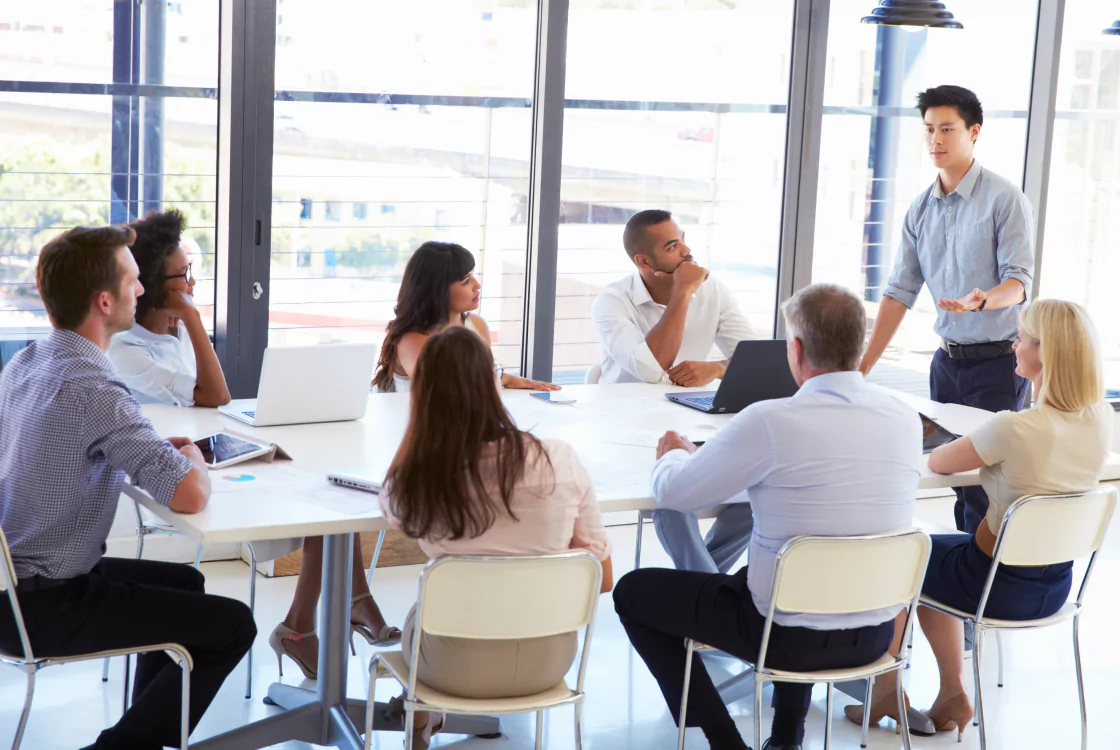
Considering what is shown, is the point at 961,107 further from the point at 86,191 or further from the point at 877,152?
the point at 86,191

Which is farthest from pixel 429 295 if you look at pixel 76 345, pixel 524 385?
pixel 76 345

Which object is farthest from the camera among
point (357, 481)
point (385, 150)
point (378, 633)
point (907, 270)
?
point (385, 150)

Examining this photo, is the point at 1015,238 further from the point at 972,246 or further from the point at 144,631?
the point at 144,631

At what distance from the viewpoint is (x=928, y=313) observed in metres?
5.83

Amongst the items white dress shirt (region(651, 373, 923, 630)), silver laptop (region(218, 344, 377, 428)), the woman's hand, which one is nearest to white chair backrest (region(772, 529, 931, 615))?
white dress shirt (region(651, 373, 923, 630))

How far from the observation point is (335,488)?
2537 millimetres

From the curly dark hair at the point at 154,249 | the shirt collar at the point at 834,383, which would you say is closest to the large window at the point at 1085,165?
the shirt collar at the point at 834,383

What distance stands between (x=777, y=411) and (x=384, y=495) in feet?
2.53

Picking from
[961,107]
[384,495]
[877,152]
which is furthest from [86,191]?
[877,152]

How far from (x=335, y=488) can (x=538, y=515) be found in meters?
0.53

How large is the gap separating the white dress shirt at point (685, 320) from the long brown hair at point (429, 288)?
0.72 meters

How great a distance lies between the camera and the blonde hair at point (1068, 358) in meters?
2.68

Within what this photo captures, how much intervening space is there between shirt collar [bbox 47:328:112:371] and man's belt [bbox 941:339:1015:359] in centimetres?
278

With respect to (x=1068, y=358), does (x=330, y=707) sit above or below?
below
